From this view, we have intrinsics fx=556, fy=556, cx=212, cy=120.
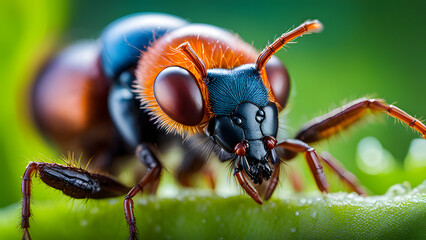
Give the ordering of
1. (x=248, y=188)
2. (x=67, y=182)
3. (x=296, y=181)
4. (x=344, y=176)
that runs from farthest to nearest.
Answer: (x=296, y=181), (x=344, y=176), (x=67, y=182), (x=248, y=188)

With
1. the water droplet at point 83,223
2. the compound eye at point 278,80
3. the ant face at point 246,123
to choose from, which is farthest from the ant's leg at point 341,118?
the water droplet at point 83,223

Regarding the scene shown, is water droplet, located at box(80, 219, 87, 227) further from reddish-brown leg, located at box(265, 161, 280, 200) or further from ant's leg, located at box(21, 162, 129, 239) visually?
reddish-brown leg, located at box(265, 161, 280, 200)

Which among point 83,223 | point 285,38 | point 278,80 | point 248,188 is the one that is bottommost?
point 83,223

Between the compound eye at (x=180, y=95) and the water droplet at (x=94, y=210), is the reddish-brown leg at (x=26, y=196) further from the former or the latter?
the compound eye at (x=180, y=95)

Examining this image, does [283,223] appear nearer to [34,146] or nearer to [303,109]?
[34,146]

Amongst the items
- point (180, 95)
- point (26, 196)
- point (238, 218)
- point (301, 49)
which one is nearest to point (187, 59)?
point (180, 95)

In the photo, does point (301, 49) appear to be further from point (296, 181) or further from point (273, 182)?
point (273, 182)
